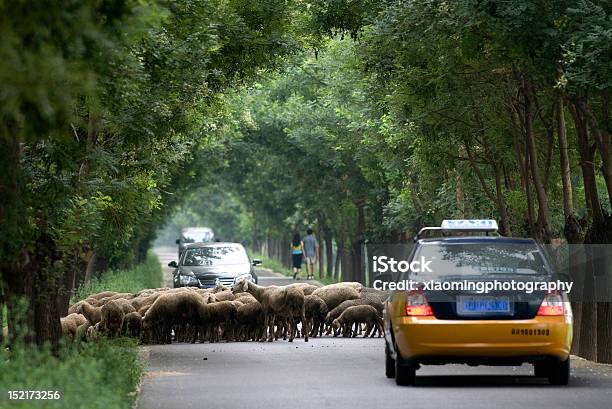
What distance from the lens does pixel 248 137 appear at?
57469 millimetres

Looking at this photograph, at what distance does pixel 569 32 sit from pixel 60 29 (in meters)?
10.5

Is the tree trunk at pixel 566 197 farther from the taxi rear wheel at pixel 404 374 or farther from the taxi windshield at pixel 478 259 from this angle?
the taxi rear wheel at pixel 404 374

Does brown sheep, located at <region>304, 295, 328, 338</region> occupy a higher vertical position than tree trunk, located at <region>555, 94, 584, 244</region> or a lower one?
lower

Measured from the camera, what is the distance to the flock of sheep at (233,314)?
2528 cm

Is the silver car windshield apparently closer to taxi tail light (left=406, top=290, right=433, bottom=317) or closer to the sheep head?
the sheep head

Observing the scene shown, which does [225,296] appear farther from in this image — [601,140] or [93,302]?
[601,140]

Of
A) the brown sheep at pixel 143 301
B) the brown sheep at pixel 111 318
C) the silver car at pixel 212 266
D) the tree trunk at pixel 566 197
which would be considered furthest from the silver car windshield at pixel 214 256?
the tree trunk at pixel 566 197

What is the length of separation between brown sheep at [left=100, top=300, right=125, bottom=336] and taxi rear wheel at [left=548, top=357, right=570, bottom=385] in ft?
33.9

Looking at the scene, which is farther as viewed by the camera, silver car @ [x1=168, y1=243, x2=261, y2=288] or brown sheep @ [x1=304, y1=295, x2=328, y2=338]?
silver car @ [x1=168, y1=243, x2=261, y2=288]

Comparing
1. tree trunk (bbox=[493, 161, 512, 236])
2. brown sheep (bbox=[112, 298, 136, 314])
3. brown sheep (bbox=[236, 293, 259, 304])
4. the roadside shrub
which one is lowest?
the roadside shrub

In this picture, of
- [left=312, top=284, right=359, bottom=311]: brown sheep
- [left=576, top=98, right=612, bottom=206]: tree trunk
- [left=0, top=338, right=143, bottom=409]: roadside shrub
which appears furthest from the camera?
[left=312, top=284, right=359, bottom=311]: brown sheep

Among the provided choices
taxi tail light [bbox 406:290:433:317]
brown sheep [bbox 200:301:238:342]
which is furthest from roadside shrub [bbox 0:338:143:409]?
brown sheep [bbox 200:301:238:342]

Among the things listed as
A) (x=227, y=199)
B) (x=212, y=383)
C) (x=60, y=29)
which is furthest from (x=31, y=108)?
(x=227, y=199)

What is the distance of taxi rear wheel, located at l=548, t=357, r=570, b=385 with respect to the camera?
16141 millimetres
